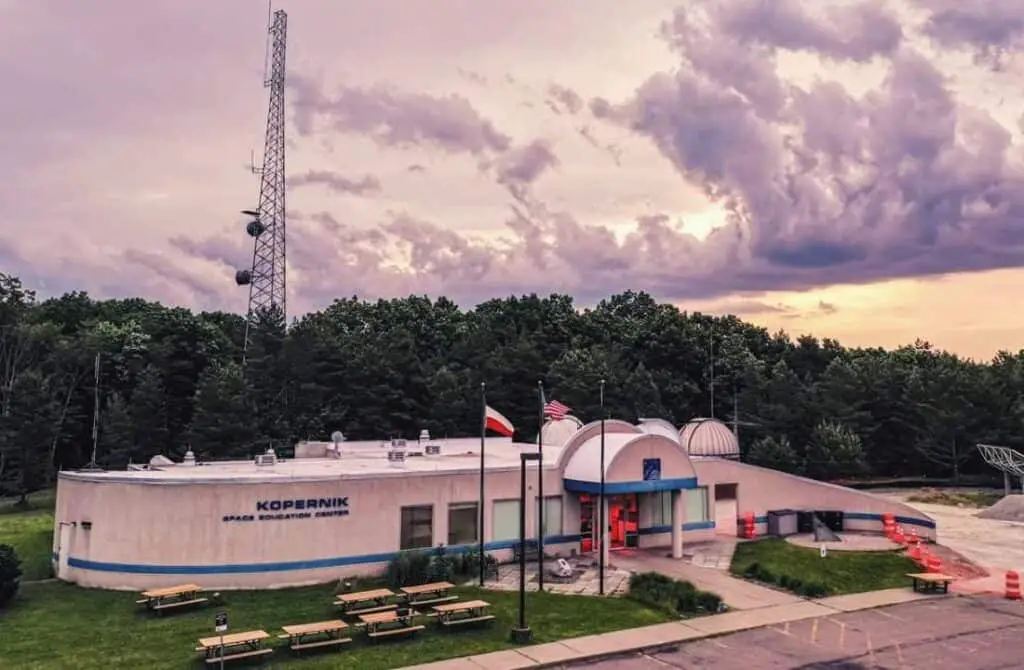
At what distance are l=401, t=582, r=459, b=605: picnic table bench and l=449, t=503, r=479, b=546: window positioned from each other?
12.6 ft

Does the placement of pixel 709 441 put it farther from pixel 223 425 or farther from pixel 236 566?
pixel 223 425

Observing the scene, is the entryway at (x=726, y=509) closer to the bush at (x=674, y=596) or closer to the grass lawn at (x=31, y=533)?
the bush at (x=674, y=596)

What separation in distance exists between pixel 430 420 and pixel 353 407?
671 cm

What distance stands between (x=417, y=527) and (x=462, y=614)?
701 centimetres

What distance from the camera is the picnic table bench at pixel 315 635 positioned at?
68.4ft

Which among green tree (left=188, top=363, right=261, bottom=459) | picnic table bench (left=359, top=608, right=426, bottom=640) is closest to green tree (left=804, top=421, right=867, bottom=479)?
green tree (left=188, top=363, right=261, bottom=459)

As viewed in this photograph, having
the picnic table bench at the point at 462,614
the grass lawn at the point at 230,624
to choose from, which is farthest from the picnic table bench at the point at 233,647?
the picnic table bench at the point at 462,614

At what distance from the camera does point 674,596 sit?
2588 centimetres

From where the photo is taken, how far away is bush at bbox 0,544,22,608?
2530 centimetres

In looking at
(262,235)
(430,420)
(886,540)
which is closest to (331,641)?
(886,540)

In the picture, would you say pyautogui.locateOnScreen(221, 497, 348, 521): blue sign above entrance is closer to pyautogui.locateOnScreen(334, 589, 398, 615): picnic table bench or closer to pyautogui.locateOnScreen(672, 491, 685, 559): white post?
pyautogui.locateOnScreen(334, 589, 398, 615): picnic table bench


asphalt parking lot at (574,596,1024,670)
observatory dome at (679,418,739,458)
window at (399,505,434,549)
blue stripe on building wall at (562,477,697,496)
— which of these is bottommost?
asphalt parking lot at (574,596,1024,670)

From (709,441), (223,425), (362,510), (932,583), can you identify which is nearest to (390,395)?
(223,425)

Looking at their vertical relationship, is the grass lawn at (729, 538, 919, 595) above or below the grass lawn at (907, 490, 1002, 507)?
below
